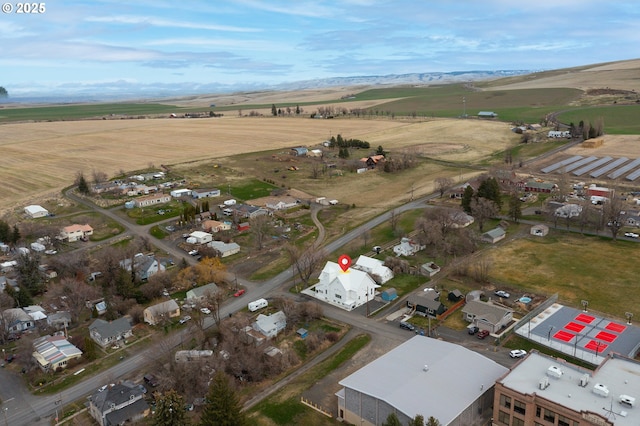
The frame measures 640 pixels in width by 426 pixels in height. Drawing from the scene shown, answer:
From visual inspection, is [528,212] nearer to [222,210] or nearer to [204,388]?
[222,210]

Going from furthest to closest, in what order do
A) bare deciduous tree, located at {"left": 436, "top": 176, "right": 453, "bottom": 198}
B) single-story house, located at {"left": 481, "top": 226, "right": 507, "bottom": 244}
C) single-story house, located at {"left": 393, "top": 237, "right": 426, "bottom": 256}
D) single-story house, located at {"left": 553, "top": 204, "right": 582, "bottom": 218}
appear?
bare deciduous tree, located at {"left": 436, "top": 176, "right": 453, "bottom": 198} → single-story house, located at {"left": 553, "top": 204, "right": 582, "bottom": 218} → single-story house, located at {"left": 481, "top": 226, "right": 507, "bottom": 244} → single-story house, located at {"left": 393, "top": 237, "right": 426, "bottom": 256}

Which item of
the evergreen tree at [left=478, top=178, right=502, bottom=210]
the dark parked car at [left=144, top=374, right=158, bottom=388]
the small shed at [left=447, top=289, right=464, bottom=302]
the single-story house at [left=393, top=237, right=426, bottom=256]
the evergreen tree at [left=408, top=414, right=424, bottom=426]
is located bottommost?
the dark parked car at [left=144, top=374, right=158, bottom=388]

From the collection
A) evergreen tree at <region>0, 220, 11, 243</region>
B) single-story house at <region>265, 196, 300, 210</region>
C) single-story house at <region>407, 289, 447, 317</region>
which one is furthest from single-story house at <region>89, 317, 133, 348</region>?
single-story house at <region>265, 196, 300, 210</region>

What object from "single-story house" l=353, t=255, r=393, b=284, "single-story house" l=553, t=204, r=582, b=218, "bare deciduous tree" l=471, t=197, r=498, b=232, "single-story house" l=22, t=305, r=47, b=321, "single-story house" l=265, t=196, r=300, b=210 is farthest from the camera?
"single-story house" l=265, t=196, r=300, b=210

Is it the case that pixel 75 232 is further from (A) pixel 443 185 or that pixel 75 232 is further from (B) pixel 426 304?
(A) pixel 443 185

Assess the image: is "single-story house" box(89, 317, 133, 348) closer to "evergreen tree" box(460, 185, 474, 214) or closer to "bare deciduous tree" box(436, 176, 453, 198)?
"evergreen tree" box(460, 185, 474, 214)

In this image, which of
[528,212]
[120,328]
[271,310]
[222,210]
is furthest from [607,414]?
[222,210]

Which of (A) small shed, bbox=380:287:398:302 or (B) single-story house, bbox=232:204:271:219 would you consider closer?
(A) small shed, bbox=380:287:398:302
